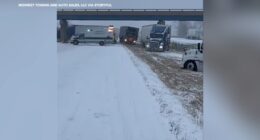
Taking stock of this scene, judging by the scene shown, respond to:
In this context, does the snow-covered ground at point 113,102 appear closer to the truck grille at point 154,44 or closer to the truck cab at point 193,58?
the truck grille at point 154,44

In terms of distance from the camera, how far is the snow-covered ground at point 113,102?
377 centimetres

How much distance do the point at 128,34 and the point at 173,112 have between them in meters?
1.07

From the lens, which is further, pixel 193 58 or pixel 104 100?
pixel 104 100

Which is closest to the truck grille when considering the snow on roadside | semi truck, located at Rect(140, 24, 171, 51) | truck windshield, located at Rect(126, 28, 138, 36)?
semi truck, located at Rect(140, 24, 171, 51)

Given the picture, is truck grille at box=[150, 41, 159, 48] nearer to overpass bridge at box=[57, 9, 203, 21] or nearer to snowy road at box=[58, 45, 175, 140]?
snowy road at box=[58, 45, 175, 140]

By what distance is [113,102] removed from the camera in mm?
4859

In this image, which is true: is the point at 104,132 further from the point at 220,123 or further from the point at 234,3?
the point at 234,3

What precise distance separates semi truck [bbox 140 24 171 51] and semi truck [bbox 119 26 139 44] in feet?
0.20

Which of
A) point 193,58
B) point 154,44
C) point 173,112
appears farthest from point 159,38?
point 173,112

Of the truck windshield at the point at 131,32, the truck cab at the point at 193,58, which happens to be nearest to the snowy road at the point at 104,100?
the truck windshield at the point at 131,32

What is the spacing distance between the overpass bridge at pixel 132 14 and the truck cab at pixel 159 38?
4.6 inches

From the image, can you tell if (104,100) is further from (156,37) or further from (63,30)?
(63,30)

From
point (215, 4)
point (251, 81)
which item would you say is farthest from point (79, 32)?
point (251, 81)

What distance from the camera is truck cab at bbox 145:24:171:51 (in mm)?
3102
